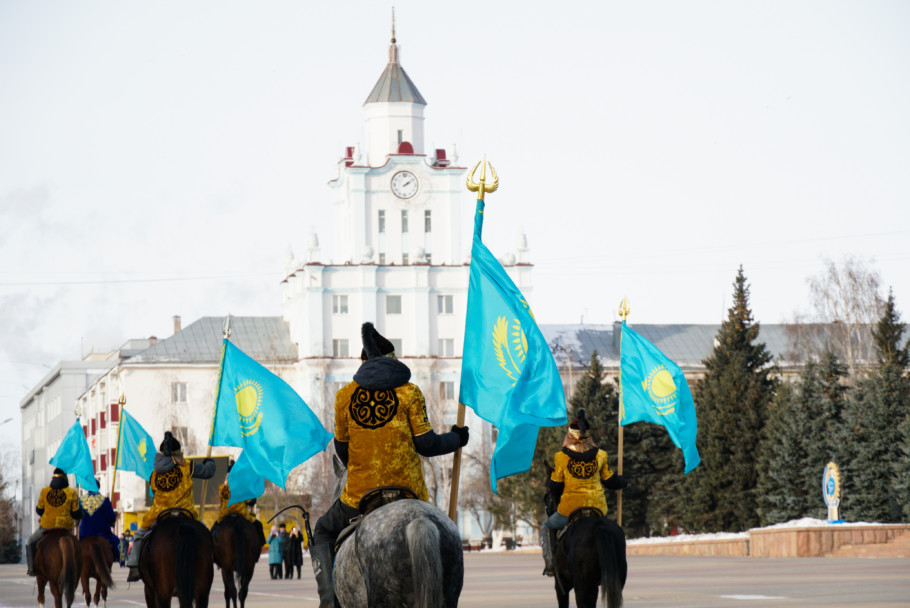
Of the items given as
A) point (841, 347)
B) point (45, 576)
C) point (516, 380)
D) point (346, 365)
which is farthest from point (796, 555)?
point (346, 365)

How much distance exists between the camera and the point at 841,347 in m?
84.8

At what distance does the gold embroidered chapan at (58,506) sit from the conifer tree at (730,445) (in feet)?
130

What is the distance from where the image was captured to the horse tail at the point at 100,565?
22875mm

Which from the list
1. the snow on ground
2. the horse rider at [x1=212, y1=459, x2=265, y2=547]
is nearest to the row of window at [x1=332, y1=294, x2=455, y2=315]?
the snow on ground

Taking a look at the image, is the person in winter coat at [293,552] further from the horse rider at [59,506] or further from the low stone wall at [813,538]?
the horse rider at [59,506]

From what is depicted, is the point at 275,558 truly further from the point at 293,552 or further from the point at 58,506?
the point at 58,506

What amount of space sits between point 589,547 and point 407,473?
18.9 ft

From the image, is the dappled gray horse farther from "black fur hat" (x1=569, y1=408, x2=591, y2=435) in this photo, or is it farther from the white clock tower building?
the white clock tower building

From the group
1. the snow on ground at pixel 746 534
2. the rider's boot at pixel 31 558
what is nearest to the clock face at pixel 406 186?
the snow on ground at pixel 746 534

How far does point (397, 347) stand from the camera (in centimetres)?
11044

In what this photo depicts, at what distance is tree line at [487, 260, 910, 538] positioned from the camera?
49.9m

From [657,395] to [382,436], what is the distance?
10.4 meters

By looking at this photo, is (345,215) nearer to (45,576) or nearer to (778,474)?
(778,474)

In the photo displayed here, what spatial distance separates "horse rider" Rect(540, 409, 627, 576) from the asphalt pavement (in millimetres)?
4260
